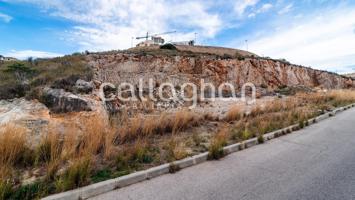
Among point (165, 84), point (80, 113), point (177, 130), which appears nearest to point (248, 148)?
point (177, 130)

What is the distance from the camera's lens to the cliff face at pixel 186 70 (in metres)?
21.9

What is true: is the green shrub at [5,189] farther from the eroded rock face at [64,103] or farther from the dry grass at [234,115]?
the dry grass at [234,115]

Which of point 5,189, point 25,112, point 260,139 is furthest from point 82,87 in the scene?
point 5,189

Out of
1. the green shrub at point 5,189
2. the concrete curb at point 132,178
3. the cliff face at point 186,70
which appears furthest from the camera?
the cliff face at point 186,70

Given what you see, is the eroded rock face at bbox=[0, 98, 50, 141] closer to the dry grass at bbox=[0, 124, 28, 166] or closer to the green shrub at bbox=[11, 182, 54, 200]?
the dry grass at bbox=[0, 124, 28, 166]

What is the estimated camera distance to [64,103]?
993cm

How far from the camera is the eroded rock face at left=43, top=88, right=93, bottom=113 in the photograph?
9734 mm

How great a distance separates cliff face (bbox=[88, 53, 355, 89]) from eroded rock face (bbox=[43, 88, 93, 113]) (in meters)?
9.14

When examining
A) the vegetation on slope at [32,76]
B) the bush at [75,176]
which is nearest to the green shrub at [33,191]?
the bush at [75,176]

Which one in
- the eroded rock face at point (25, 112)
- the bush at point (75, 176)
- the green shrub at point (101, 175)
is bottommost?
the green shrub at point (101, 175)

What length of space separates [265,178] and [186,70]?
21.4 metres

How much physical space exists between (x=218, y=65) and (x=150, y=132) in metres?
20.5

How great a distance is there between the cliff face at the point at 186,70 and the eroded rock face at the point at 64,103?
9145 mm

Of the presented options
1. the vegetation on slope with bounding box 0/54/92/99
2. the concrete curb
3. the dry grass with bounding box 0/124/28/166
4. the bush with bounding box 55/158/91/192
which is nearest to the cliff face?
the vegetation on slope with bounding box 0/54/92/99
